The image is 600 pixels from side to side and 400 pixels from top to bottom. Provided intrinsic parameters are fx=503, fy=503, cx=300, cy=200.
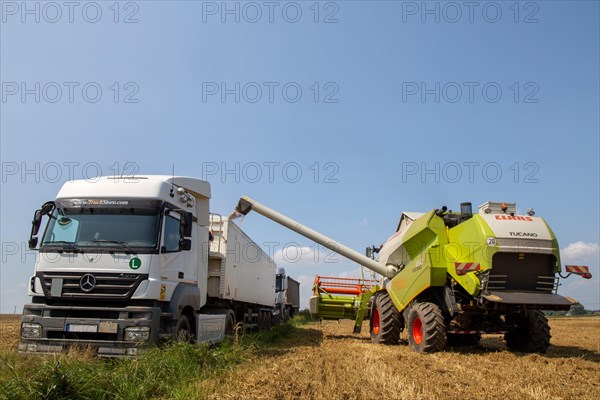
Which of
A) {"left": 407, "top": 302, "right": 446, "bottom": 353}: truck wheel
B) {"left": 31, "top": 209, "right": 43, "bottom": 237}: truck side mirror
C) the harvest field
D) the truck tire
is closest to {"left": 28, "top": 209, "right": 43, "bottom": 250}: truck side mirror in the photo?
{"left": 31, "top": 209, "right": 43, "bottom": 237}: truck side mirror

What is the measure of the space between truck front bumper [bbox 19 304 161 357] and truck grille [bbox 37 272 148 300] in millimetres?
200

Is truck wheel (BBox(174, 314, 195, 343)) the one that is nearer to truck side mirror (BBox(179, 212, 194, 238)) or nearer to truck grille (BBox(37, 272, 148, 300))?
truck grille (BBox(37, 272, 148, 300))

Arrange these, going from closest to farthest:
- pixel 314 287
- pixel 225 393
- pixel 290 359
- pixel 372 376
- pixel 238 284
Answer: pixel 225 393 → pixel 372 376 → pixel 290 359 → pixel 238 284 → pixel 314 287

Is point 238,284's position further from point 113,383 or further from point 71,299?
point 113,383

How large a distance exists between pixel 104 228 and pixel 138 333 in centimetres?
194

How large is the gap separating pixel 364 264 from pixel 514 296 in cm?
568

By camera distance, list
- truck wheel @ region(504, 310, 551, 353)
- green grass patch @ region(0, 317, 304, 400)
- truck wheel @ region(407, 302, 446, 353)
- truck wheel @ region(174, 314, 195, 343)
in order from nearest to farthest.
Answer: green grass patch @ region(0, 317, 304, 400) → truck wheel @ region(174, 314, 195, 343) → truck wheel @ region(407, 302, 446, 353) → truck wheel @ region(504, 310, 551, 353)

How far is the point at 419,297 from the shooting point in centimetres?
1191

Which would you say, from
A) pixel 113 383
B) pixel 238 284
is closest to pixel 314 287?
pixel 238 284

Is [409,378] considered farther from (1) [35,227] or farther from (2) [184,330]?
(1) [35,227]

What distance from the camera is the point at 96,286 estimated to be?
27.0 feet

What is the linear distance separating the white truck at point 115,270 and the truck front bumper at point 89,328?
16 mm

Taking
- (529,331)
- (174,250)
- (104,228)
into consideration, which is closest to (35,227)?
(104,228)

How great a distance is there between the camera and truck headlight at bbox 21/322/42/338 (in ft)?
27.0
